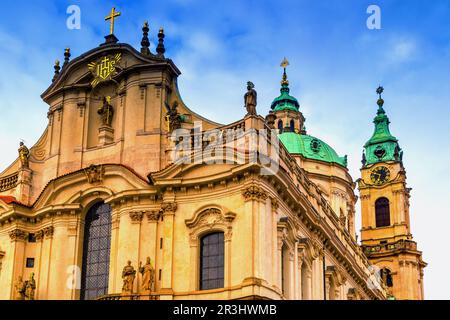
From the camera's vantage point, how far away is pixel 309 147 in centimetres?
6338

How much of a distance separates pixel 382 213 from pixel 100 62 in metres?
41.5

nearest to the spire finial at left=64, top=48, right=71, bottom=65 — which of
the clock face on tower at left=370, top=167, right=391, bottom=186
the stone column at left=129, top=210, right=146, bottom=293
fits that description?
the stone column at left=129, top=210, right=146, bottom=293

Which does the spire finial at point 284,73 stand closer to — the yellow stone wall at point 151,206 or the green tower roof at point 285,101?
the green tower roof at point 285,101

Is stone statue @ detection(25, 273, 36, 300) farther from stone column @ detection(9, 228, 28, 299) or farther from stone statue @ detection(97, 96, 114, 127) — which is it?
stone statue @ detection(97, 96, 114, 127)

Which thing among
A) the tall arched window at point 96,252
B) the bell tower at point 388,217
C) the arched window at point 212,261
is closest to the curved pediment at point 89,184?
the tall arched window at point 96,252

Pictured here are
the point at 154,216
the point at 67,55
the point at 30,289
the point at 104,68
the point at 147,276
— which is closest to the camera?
the point at 147,276

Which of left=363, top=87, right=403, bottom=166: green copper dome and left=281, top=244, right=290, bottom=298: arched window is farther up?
left=363, top=87, right=403, bottom=166: green copper dome

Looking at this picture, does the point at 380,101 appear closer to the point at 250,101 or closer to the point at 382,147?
the point at 382,147

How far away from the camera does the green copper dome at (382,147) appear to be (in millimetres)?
77500

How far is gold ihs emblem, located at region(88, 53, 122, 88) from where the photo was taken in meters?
41.1

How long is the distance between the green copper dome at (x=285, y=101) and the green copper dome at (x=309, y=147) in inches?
158

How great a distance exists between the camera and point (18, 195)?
4072 cm

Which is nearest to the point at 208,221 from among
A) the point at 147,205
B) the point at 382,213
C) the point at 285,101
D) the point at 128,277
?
the point at 147,205
